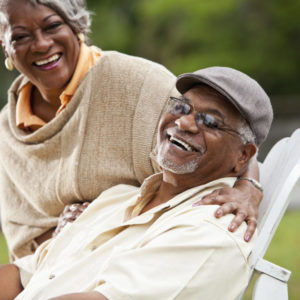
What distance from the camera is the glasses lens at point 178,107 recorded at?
8.84ft

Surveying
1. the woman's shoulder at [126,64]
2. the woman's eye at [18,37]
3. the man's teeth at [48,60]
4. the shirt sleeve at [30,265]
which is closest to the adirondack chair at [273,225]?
the woman's shoulder at [126,64]

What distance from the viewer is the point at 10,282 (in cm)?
319

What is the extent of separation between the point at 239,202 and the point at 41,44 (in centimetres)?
138

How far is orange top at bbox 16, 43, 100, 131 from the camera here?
3.44 meters

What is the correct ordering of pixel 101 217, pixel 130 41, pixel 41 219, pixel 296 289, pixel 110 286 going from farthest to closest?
pixel 130 41 → pixel 296 289 → pixel 41 219 → pixel 101 217 → pixel 110 286

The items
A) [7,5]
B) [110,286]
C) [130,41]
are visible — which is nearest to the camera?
[110,286]

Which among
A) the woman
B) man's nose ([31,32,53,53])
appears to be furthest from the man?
man's nose ([31,32,53,53])

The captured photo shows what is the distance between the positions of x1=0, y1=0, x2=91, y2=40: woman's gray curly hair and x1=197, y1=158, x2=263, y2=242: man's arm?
1.29m

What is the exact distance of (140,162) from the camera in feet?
10.9

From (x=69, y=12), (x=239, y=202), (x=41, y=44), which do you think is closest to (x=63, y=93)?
(x=41, y=44)

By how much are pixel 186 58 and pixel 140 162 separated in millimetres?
A: 13085

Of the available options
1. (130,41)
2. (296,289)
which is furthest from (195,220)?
(130,41)

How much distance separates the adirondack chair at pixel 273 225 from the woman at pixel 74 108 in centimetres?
75

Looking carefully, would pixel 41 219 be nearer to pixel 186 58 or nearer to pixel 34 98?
pixel 34 98
